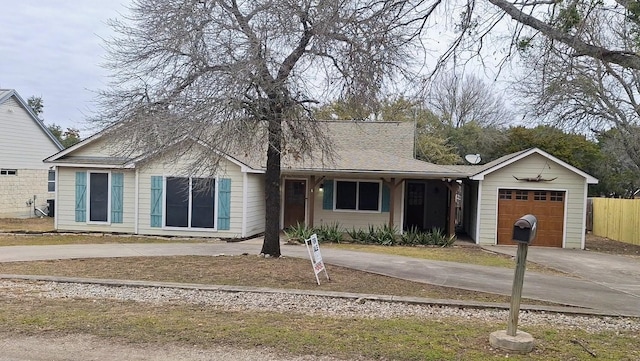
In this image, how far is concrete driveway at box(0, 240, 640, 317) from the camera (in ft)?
28.6

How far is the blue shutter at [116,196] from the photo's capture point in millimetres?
16906

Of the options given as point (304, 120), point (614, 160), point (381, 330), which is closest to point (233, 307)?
point (381, 330)

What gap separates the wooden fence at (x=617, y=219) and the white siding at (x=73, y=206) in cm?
1999

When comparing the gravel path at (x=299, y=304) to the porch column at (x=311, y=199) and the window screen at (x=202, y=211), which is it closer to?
the window screen at (x=202, y=211)

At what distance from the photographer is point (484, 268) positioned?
11.5m

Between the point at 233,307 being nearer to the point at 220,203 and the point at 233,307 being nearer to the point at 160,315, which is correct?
the point at 160,315

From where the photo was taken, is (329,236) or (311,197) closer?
(329,236)

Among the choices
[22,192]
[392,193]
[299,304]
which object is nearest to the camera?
[299,304]

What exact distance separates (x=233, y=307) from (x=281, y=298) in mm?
913

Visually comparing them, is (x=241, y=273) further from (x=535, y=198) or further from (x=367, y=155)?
(x=535, y=198)

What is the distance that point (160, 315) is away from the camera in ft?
21.1

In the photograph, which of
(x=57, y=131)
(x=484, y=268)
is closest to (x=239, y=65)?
(x=484, y=268)

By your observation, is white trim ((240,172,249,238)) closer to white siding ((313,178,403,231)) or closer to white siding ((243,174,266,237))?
white siding ((243,174,266,237))

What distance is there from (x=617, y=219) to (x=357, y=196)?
514 inches
